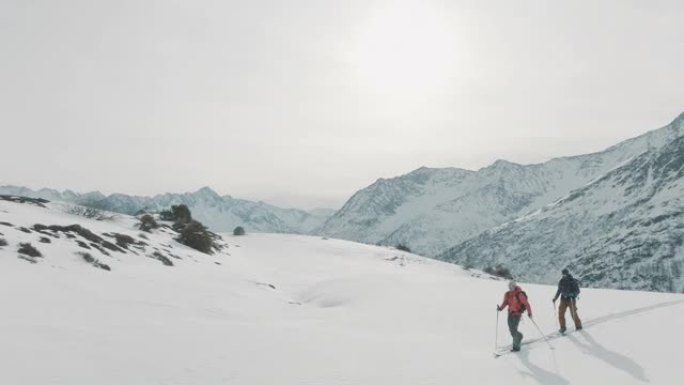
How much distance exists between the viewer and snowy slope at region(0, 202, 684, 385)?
13.8 m

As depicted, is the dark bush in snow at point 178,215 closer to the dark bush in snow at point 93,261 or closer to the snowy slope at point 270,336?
the snowy slope at point 270,336

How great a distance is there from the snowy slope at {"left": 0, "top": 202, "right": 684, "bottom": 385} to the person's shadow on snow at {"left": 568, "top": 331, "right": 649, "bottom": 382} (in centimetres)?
6

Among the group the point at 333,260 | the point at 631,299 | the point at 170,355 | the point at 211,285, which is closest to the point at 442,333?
the point at 631,299

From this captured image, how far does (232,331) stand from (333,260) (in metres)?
63.0

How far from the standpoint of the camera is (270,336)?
65.8 feet

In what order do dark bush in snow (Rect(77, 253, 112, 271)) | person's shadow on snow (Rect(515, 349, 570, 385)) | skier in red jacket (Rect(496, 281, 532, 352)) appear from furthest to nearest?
dark bush in snow (Rect(77, 253, 112, 271))
skier in red jacket (Rect(496, 281, 532, 352))
person's shadow on snow (Rect(515, 349, 570, 385))

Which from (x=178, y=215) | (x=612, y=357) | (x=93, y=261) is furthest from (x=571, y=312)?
(x=178, y=215)

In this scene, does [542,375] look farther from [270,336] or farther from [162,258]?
[162,258]

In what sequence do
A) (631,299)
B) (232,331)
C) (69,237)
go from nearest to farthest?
1. (232,331)
2. (631,299)
3. (69,237)

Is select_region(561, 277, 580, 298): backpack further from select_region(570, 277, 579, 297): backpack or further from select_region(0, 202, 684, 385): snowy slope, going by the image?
select_region(0, 202, 684, 385): snowy slope

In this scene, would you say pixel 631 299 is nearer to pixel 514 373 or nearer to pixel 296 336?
pixel 514 373

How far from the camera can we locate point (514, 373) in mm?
16312

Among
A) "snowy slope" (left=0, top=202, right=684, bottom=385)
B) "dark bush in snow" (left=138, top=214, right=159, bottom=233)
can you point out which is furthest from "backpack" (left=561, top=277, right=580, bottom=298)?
"dark bush in snow" (left=138, top=214, right=159, bottom=233)

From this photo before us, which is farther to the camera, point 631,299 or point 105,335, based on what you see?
point 631,299
